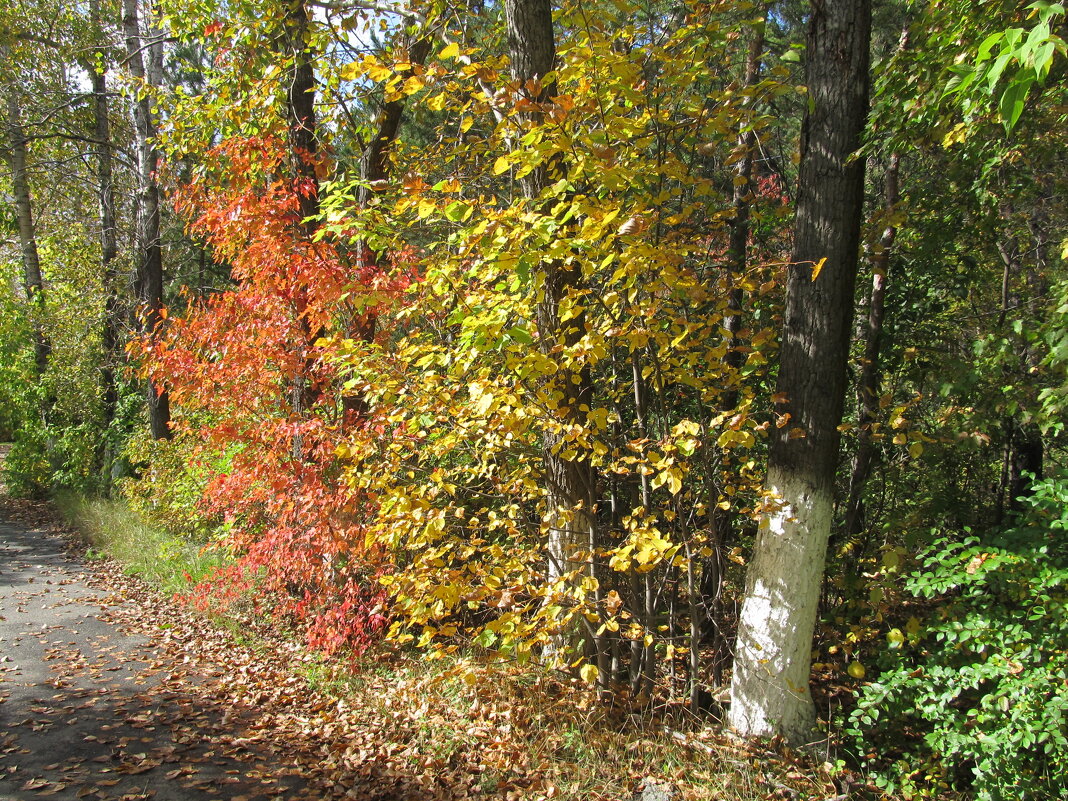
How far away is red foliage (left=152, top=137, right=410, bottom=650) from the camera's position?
5.39 meters

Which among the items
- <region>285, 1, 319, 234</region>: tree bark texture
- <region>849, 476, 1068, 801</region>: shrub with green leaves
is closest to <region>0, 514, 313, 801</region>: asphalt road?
<region>849, 476, 1068, 801</region>: shrub with green leaves

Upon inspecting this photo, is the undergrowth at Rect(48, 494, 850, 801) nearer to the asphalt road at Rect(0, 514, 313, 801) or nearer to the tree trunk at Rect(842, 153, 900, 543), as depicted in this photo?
the asphalt road at Rect(0, 514, 313, 801)

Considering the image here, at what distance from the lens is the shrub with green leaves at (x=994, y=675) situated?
11.2ft

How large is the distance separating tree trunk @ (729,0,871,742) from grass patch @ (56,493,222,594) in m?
5.67

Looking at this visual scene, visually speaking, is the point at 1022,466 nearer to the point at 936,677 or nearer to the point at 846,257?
the point at 936,677

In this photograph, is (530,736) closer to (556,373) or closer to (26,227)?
(556,373)

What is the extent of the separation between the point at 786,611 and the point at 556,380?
1897mm

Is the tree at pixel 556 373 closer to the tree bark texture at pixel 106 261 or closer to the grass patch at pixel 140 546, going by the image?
the grass patch at pixel 140 546

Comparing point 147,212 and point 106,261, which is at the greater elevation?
point 147,212

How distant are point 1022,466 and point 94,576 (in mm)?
10713

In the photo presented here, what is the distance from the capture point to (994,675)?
11.5ft

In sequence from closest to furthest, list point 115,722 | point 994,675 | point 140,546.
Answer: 1. point 994,675
2. point 115,722
3. point 140,546

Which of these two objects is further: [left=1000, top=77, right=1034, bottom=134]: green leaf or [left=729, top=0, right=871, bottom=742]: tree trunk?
[left=729, top=0, right=871, bottom=742]: tree trunk

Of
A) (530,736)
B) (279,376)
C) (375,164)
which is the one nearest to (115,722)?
(279,376)
